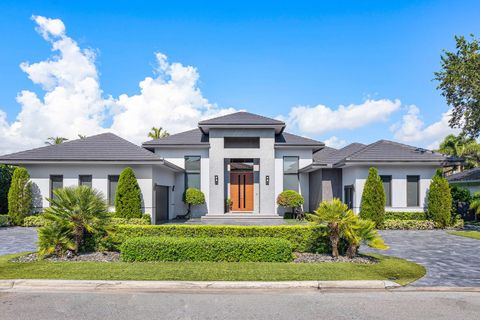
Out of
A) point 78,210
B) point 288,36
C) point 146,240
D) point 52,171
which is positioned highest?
point 288,36

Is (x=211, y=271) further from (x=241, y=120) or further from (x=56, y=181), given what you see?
(x=241, y=120)

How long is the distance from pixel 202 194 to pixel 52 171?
29.0 feet

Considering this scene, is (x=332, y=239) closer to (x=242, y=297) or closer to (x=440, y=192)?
(x=242, y=297)

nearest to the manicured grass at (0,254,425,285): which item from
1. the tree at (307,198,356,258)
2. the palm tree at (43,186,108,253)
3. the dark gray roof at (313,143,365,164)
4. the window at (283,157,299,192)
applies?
the tree at (307,198,356,258)

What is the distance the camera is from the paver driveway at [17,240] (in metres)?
10.9

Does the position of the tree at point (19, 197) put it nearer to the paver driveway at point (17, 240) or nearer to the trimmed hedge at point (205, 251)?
the paver driveway at point (17, 240)

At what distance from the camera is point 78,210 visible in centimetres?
943

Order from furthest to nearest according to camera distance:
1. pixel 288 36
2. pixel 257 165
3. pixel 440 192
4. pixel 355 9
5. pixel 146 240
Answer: pixel 257 165 < pixel 440 192 < pixel 288 36 < pixel 355 9 < pixel 146 240

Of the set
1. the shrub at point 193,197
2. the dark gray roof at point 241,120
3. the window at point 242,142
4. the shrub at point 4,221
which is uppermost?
the dark gray roof at point 241,120

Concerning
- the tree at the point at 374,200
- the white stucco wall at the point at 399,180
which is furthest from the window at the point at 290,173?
the tree at the point at 374,200

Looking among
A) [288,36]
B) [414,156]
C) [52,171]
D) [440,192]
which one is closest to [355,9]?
[288,36]

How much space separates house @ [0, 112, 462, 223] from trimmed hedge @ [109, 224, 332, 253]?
6.87 metres

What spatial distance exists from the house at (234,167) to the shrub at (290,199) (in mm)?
779

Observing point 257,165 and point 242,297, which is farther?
point 257,165
